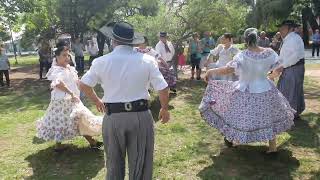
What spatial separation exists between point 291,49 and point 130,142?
15.2 ft

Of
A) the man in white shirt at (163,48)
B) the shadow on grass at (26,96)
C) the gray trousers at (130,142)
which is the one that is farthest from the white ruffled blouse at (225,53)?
the gray trousers at (130,142)

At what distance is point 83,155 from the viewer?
7.15m

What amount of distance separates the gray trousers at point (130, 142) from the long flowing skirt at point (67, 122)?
237 centimetres

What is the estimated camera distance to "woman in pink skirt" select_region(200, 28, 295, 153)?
6199mm

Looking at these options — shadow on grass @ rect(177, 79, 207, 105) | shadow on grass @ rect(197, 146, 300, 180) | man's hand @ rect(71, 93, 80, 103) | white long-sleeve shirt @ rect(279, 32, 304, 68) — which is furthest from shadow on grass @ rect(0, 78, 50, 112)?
shadow on grass @ rect(197, 146, 300, 180)

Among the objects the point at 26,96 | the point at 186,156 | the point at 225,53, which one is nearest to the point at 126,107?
the point at 186,156

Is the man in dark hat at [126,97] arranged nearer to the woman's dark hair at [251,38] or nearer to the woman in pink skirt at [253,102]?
the woman in pink skirt at [253,102]

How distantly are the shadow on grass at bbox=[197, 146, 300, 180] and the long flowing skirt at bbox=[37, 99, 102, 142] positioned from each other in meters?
1.79

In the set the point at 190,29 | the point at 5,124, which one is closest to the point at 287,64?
the point at 5,124

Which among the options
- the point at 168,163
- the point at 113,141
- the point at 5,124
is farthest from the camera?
the point at 5,124

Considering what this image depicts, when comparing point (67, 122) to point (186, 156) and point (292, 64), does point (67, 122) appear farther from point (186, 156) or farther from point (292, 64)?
point (292, 64)

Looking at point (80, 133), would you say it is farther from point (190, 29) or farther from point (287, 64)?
point (190, 29)

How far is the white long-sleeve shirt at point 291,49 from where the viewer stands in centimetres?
809

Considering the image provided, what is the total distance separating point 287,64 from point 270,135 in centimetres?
250
